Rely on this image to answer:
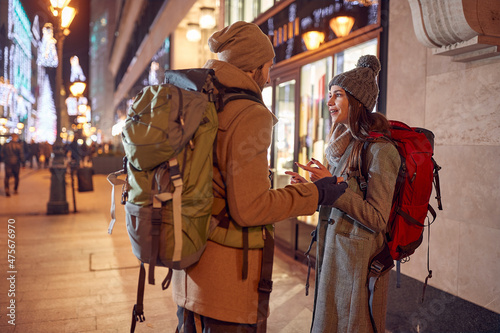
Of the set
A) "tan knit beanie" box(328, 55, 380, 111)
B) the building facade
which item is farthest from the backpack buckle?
the building facade

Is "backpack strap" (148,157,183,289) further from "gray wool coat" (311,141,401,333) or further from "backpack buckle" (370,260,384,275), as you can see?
"backpack buckle" (370,260,384,275)

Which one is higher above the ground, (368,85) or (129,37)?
(129,37)

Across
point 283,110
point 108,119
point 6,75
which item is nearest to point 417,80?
point 283,110

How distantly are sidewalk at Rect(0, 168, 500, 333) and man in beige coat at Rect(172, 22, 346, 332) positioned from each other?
2.61 metres

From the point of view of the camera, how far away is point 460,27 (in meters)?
3.39

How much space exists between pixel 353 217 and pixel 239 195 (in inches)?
33.4

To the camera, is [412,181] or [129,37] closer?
[412,181]

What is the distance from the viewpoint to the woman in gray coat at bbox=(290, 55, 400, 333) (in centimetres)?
236

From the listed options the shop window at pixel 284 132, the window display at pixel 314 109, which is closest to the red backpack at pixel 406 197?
the window display at pixel 314 109

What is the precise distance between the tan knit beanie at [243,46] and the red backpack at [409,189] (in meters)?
0.86

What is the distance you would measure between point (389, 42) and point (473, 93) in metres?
1.38

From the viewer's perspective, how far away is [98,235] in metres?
8.80

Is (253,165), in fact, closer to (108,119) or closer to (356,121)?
(356,121)

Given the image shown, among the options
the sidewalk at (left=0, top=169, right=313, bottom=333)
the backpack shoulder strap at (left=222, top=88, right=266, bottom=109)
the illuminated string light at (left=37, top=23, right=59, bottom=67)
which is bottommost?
the sidewalk at (left=0, top=169, right=313, bottom=333)
